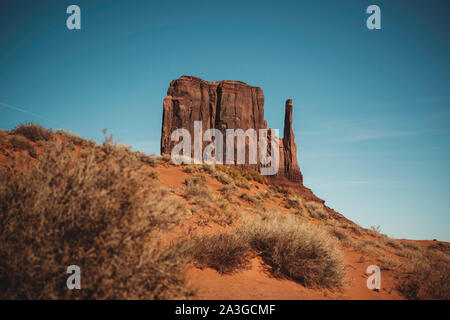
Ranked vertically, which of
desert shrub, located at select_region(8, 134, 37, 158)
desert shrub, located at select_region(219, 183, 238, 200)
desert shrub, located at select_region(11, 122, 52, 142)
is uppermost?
desert shrub, located at select_region(11, 122, 52, 142)

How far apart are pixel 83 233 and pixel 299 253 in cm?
463

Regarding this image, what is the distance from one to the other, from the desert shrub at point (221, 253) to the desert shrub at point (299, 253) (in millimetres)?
626

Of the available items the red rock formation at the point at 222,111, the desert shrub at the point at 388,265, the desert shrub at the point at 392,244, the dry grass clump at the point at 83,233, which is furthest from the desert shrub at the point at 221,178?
the red rock formation at the point at 222,111

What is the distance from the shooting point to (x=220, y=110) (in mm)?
44469

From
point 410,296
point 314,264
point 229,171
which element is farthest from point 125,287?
point 229,171

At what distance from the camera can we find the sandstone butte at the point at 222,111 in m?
42.9

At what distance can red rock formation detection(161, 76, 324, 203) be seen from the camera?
42.9m

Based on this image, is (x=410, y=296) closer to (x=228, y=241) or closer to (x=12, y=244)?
(x=228, y=241)

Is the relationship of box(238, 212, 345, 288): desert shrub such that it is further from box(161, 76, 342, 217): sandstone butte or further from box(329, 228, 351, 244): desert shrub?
box(161, 76, 342, 217): sandstone butte

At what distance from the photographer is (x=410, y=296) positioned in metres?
5.48

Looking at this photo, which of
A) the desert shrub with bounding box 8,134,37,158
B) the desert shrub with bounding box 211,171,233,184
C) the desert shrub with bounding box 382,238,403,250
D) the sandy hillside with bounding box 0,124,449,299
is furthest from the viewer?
the desert shrub with bounding box 211,171,233,184

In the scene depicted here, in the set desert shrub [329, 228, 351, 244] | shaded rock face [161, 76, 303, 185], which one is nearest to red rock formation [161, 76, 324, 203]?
shaded rock face [161, 76, 303, 185]
